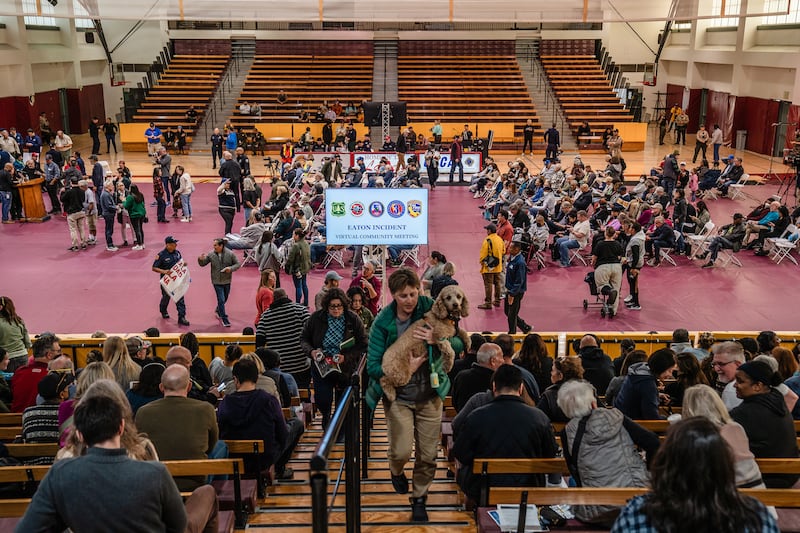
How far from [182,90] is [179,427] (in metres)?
34.7

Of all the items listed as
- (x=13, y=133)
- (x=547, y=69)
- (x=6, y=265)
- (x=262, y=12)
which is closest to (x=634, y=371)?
(x=262, y=12)

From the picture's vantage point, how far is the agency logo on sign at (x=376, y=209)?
1084 centimetres

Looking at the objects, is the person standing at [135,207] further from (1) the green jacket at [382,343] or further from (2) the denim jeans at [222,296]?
(1) the green jacket at [382,343]

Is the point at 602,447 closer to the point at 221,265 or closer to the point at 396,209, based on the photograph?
the point at 396,209

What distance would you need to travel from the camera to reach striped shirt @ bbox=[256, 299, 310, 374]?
26.3ft

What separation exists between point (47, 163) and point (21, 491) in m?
17.5

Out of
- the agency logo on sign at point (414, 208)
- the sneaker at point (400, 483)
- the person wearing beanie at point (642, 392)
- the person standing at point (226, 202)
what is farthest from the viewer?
the person standing at point (226, 202)

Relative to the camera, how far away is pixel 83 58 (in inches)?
1433

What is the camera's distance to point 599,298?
43.4ft

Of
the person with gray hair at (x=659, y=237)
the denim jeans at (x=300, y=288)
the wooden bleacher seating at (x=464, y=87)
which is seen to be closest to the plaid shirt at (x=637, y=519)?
the denim jeans at (x=300, y=288)

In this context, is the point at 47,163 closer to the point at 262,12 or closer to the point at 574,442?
the point at 262,12

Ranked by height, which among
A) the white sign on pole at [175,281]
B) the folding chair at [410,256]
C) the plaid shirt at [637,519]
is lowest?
the folding chair at [410,256]

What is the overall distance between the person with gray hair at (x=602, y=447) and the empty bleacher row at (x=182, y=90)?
1250 inches

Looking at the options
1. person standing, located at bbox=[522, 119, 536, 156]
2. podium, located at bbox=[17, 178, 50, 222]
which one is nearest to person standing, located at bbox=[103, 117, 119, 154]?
podium, located at bbox=[17, 178, 50, 222]
